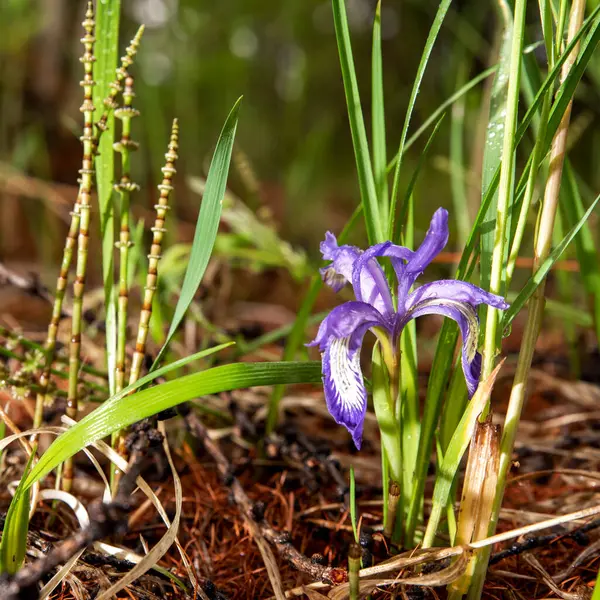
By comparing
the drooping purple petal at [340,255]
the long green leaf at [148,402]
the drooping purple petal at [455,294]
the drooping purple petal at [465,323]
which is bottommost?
the long green leaf at [148,402]

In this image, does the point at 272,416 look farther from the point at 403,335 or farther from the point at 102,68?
the point at 102,68

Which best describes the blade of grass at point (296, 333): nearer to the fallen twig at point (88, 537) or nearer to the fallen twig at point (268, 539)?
the fallen twig at point (268, 539)

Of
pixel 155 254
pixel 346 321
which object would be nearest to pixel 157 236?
pixel 155 254

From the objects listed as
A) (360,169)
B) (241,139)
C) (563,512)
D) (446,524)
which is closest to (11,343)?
(360,169)

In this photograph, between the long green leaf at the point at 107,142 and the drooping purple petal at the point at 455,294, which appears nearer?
the drooping purple petal at the point at 455,294

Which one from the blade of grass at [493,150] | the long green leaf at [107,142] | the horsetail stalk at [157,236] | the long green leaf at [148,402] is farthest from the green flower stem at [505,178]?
the long green leaf at [107,142]

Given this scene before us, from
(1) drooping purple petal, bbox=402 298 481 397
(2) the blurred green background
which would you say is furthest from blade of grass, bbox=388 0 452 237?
(2) the blurred green background

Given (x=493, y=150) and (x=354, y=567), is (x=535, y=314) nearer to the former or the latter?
(x=493, y=150)
